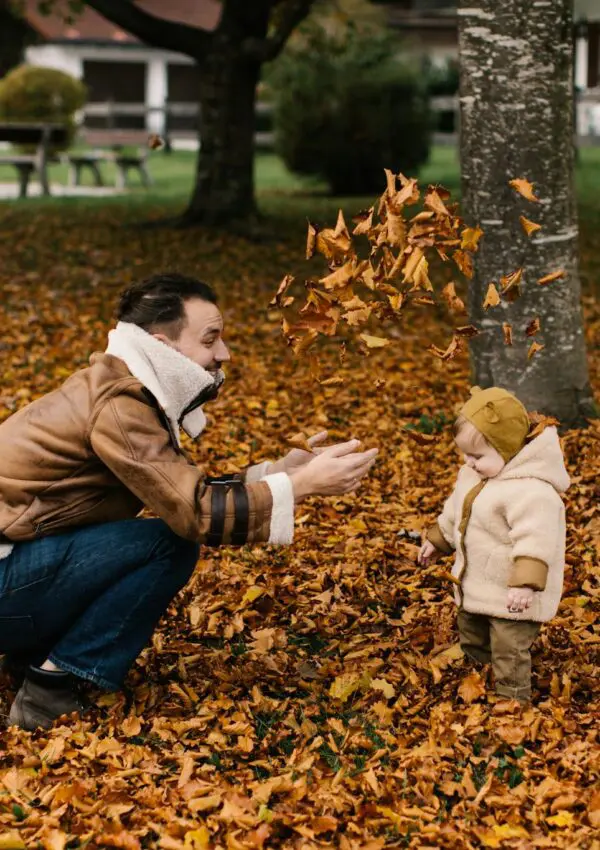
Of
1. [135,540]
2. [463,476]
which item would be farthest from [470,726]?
[135,540]

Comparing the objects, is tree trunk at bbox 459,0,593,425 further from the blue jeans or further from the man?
the blue jeans

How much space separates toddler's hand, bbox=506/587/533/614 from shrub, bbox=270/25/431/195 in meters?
16.0

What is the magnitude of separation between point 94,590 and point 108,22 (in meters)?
38.8

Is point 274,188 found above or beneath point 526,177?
above

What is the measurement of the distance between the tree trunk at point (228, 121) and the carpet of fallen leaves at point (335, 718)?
7.68 metres

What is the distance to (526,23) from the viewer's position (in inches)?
224

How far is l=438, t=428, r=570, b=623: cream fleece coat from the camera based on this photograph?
3510 millimetres

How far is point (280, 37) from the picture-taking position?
13.4 meters

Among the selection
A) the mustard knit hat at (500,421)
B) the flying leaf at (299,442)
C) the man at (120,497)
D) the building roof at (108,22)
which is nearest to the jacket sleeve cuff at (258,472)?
the man at (120,497)

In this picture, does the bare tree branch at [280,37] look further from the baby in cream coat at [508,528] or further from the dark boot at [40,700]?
the dark boot at [40,700]

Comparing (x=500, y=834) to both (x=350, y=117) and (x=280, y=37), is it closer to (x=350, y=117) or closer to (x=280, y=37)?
(x=280, y=37)

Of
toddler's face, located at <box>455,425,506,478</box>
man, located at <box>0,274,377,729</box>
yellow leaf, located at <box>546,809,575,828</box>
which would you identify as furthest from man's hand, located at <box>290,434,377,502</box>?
yellow leaf, located at <box>546,809,575,828</box>

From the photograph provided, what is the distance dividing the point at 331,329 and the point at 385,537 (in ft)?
4.90

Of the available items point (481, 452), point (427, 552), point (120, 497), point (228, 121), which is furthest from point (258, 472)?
point (228, 121)
